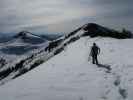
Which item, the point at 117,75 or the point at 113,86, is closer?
the point at 113,86

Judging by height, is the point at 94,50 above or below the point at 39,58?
above

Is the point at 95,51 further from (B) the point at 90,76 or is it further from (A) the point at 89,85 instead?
(A) the point at 89,85

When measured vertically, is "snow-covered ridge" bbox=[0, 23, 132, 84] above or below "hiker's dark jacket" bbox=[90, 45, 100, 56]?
below

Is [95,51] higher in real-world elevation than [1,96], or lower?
higher

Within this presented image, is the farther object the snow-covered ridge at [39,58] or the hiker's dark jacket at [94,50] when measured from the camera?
the snow-covered ridge at [39,58]

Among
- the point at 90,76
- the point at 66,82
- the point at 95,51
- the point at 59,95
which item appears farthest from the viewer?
the point at 95,51

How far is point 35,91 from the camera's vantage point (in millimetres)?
17344

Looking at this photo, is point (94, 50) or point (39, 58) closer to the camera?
point (94, 50)

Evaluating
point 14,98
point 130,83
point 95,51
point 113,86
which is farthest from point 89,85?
point 95,51

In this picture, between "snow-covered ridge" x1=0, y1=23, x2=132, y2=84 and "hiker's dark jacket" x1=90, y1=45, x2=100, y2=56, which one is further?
"snow-covered ridge" x1=0, y1=23, x2=132, y2=84

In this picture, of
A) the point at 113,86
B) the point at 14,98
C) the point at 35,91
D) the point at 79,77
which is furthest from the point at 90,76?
the point at 14,98

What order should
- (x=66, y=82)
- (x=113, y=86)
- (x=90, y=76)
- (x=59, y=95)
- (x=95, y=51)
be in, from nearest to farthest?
1. (x=59, y=95)
2. (x=113, y=86)
3. (x=66, y=82)
4. (x=90, y=76)
5. (x=95, y=51)

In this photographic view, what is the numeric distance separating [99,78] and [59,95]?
5050mm

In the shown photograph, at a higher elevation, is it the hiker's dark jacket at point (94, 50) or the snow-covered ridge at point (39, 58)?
the hiker's dark jacket at point (94, 50)
